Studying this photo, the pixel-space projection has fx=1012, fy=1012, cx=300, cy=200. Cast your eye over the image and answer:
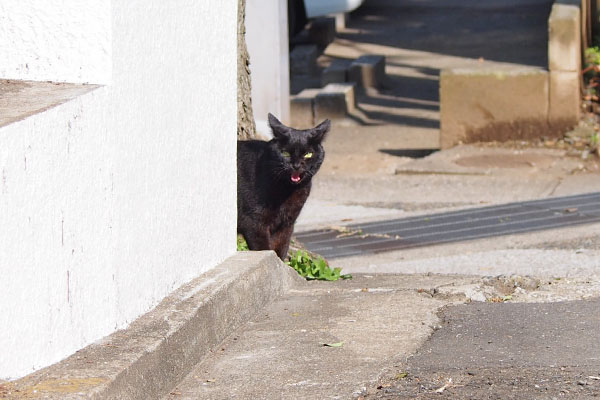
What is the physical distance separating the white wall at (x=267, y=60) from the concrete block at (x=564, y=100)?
3248 millimetres

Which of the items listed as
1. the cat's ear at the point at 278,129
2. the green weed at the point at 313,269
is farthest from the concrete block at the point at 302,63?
the green weed at the point at 313,269

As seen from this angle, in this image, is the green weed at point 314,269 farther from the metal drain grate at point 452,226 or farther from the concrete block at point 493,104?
the concrete block at point 493,104

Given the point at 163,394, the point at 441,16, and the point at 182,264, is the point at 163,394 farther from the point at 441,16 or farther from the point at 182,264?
the point at 441,16

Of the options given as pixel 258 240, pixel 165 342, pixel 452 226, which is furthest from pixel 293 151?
pixel 165 342

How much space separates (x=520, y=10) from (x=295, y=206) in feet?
54.2

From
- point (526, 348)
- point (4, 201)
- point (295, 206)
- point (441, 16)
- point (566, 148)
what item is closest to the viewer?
point (4, 201)

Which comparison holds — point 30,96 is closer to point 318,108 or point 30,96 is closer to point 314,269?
point 314,269

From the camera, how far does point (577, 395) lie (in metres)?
3.20

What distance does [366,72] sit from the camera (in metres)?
16.1

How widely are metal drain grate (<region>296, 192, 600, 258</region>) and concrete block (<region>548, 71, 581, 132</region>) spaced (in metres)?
2.89

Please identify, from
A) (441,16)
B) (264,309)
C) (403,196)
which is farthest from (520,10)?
(264,309)

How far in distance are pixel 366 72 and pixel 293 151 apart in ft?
33.5

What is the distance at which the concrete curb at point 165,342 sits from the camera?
2.94 metres

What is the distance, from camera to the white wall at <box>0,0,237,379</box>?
288cm
